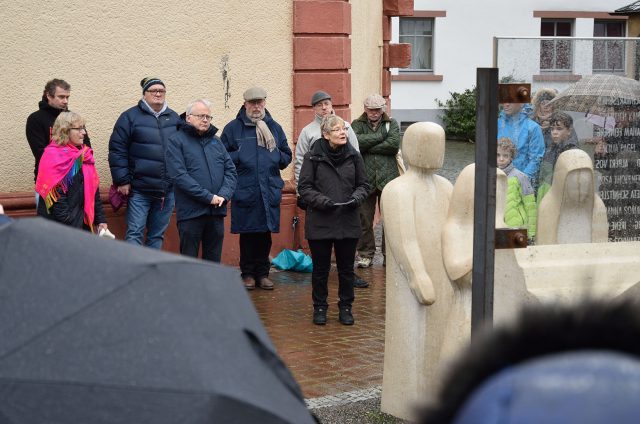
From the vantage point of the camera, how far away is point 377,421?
621 centimetres

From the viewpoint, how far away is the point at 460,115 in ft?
100

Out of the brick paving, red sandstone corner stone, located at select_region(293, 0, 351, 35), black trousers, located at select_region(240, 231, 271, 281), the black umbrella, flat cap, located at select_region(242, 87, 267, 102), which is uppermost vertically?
red sandstone corner stone, located at select_region(293, 0, 351, 35)

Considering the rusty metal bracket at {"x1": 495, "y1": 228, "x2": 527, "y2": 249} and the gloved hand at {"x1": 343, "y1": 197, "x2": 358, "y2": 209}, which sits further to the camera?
the gloved hand at {"x1": 343, "y1": 197, "x2": 358, "y2": 209}

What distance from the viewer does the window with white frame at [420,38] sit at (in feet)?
104

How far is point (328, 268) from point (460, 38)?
2356cm

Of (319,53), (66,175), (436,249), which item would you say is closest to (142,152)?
(66,175)

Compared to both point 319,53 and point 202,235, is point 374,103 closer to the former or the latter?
point 319,53

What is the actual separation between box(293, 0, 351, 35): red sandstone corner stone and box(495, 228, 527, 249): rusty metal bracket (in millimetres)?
7661

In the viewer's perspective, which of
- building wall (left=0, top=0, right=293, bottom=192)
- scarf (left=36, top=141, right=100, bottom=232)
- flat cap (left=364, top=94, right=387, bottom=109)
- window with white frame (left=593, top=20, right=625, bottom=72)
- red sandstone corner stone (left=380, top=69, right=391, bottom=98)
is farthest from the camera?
red sandstone corner stone (left=380, top=69, right=391, bottom=98)

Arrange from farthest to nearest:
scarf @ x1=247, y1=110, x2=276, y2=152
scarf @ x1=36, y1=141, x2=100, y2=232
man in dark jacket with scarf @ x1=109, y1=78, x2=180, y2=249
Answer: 1. scarf @ x1=247, y1=110, x2=276, y2=152
2. man in dark jacket with scarf @ x1=109, y1=78, x2=180, y2=249
3. scarf @ x1=36, y1=141, x2=100, y2=232

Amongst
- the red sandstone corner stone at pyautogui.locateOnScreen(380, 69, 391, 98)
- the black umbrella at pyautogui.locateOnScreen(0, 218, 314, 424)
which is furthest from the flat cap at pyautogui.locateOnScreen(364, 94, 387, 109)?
→ the black umbrella at pyautogui.locateOnScreen(0, 218, 314, 424)

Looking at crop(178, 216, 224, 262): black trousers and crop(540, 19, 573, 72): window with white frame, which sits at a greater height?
crop(540, 19, 573, 72): window with white frame

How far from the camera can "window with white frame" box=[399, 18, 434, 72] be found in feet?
104

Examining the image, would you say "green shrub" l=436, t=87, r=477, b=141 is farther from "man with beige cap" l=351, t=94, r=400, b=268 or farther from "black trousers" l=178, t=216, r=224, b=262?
"black trousers" l=178, t=216, r=224, b=262
